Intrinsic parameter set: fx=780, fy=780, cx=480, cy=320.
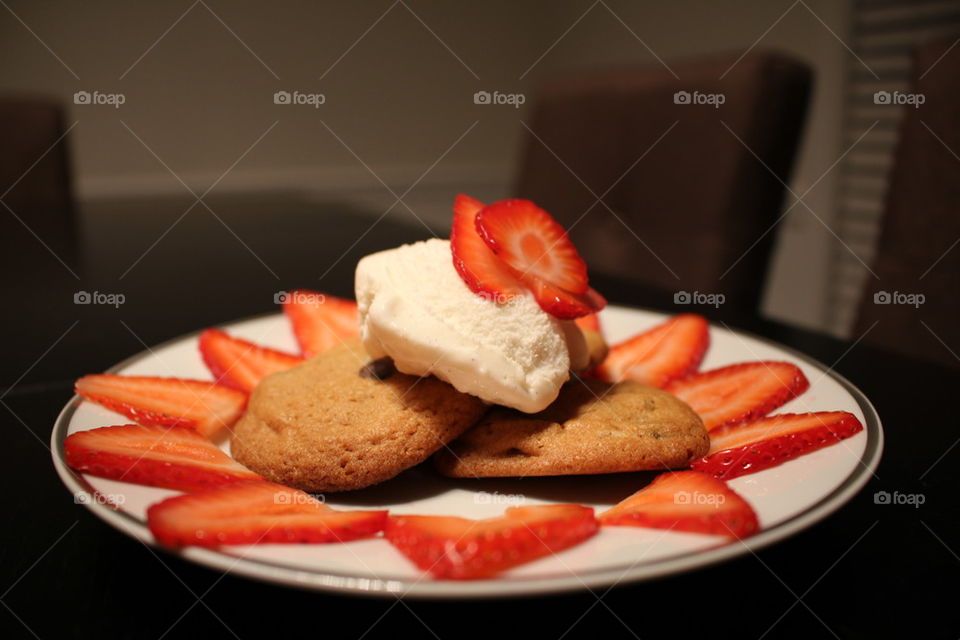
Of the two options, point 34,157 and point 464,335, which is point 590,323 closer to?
point 464,335

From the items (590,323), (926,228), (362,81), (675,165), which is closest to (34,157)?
(362,81)

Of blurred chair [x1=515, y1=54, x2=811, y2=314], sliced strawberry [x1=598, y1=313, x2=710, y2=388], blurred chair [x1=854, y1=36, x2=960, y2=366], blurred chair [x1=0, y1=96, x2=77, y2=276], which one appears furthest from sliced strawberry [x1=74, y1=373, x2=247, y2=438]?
blurred chair [x1=0, y1=96, x2=77, y2=276]

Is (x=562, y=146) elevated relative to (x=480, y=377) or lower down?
elevated

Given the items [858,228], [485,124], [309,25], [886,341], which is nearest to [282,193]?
[309,25]

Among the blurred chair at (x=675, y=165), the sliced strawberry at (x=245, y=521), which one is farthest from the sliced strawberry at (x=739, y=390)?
the blurred chair at (x=675, y=165)

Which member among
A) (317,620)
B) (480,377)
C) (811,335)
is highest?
(480,377)

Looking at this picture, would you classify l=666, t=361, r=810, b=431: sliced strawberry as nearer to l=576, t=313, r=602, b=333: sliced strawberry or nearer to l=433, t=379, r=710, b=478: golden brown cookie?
l=433, t=379, r=710, b=478: golden brown cookie

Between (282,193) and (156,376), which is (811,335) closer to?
(156,376)

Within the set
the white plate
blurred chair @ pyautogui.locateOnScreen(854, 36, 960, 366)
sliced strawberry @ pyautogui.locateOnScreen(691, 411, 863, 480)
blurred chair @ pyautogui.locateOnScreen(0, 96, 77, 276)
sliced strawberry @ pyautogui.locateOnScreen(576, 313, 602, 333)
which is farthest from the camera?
blurred chair @ pyautogui.locateOnScreen(0, 96, 77, 276)
